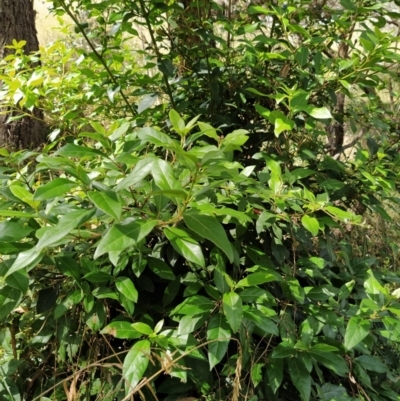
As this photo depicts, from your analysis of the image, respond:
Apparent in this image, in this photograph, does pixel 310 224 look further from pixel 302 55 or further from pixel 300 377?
pixel 302 55

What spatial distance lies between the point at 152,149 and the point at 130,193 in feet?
2.17

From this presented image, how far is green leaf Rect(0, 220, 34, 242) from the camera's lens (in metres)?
0.89

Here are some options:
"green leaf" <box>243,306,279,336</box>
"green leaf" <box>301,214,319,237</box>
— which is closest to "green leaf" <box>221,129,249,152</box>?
"green leaf" <box>301,214,319,237</box>

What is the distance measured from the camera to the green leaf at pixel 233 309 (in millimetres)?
896

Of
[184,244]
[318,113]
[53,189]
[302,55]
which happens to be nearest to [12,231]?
[53,189]

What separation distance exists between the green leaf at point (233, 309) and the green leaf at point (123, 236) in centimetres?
26

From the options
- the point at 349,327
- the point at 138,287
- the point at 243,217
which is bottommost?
the point at 349,327

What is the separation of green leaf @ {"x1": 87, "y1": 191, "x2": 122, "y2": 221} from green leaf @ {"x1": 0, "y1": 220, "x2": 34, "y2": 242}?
21 centimetres

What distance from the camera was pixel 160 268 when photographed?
1.05 meters

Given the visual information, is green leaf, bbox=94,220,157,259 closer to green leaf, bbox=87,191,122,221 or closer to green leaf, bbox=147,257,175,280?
green leaf, bbox=87,191,122,221

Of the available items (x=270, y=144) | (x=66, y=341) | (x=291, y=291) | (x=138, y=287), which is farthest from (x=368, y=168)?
(x=66, y=341)

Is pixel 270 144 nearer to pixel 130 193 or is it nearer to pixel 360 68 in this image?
pixel 360 68

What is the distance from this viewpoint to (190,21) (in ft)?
4.90

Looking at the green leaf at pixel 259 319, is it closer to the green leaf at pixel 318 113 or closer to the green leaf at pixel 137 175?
the green leaf at pixel 137 175
